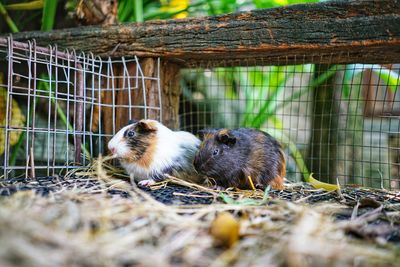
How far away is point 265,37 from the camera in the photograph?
10.9 feet

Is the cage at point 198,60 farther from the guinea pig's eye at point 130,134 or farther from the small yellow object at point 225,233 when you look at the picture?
the small yellow object at point 225,233

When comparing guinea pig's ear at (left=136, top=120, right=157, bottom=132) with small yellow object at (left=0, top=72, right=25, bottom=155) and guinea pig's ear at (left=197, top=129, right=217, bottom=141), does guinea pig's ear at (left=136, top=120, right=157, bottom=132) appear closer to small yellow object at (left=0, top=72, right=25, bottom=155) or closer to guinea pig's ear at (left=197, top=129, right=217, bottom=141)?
guinea pig's ear at (left=197, top=129, right=217, bottom=141)

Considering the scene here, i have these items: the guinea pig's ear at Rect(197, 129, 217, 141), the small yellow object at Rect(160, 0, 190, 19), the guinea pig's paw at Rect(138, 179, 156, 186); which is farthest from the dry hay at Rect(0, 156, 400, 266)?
the small yellow object at Rect(160, 0, 190, 19)

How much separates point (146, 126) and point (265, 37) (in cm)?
125

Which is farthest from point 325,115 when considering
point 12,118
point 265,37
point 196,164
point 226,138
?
→ point 12,118

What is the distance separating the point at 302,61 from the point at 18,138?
2.97 metres

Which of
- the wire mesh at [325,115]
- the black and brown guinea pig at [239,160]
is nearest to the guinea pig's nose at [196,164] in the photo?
the black and brown guinea pig at [239,160]

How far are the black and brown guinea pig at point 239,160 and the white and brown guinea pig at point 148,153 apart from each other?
20 centimetres

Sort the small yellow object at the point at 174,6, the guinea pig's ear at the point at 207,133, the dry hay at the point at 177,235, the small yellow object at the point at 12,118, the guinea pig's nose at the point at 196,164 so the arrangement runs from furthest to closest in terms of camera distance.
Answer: the small yellow object at the point at 174,6 → the small yellow object at the point at 12,118 → the guinea pig's ear at the point at 207,133 → the guinea pig's nose at the point at 196,164 → the dry hay at the point at 177,235

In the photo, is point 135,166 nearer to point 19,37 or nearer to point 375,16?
point 19,37

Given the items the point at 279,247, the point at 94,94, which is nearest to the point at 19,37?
the point at 94,94

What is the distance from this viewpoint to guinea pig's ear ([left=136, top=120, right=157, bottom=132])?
3279mm

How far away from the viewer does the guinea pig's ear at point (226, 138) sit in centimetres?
330

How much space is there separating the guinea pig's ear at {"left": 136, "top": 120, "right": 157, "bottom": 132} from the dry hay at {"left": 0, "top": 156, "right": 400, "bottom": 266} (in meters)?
1.18
